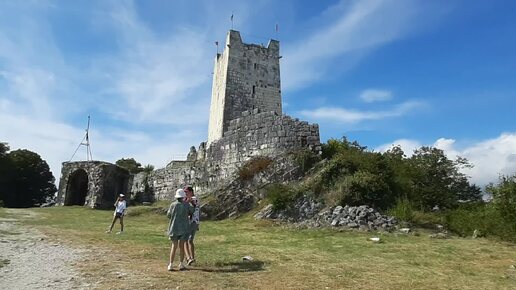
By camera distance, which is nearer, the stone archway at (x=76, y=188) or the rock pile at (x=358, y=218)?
the rock pile at (x=358, y=218)

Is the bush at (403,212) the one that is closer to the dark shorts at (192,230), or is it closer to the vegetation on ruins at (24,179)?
the dark shorts at (192,230)

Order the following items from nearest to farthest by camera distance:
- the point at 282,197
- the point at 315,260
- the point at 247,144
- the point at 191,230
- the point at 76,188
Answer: the point at 191,230
the point at 315,260
the point at 282,197
the point at 247,144
the point at 76,188

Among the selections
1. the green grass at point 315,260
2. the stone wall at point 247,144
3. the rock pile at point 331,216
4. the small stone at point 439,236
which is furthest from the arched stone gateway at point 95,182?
the small stone at point 439,236

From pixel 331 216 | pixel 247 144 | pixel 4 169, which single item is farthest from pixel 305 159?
pixel 4 169

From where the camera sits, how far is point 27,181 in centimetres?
4097

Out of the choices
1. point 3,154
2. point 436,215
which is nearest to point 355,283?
point 436,215

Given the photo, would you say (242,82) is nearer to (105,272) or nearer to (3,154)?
(3,154)

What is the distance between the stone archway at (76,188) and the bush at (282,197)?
1919cm

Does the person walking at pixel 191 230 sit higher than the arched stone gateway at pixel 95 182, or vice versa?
the arched stone gateway at pixel 95 182

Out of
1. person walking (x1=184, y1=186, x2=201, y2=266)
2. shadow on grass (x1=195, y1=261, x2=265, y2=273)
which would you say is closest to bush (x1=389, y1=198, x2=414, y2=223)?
shadow on grass (x1=195, y1=261, x2=265, y2=273)

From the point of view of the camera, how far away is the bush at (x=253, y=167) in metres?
19.2

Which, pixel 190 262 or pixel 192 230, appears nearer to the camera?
pixel 190 262

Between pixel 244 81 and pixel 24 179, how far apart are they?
23.9 metres

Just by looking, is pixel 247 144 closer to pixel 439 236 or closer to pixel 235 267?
pixel 439 236
